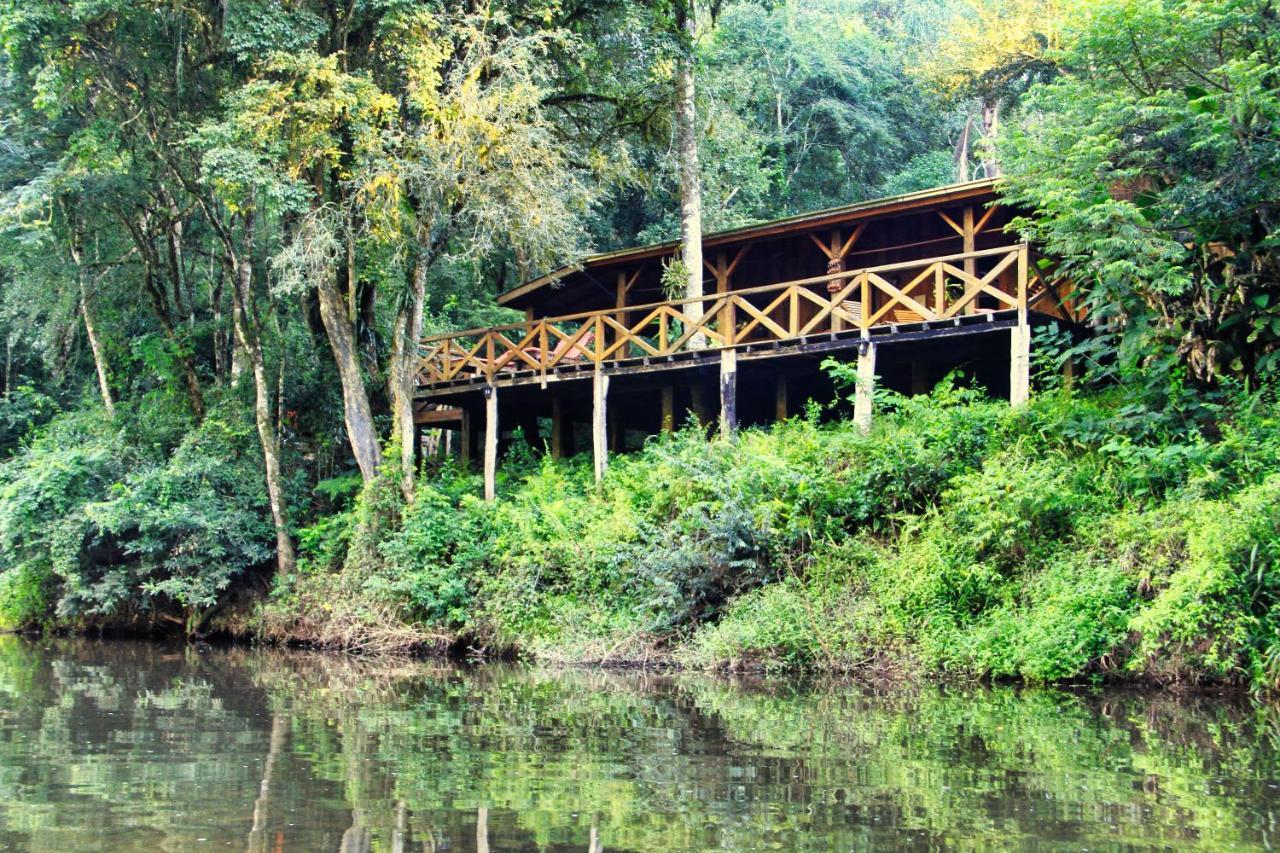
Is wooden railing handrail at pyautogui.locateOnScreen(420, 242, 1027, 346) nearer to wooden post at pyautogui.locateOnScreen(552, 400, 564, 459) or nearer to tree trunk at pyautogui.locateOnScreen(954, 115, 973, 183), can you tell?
wooden post at pyautogui.locateOnScreen(552, 400, 564, 459)

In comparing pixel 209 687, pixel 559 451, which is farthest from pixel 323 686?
pixel 559 451

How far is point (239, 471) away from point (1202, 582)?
654 inches

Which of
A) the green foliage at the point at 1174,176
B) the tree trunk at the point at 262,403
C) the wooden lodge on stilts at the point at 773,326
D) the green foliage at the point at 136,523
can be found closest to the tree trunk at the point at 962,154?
the wooden lodge on stilts at the point at 773,326

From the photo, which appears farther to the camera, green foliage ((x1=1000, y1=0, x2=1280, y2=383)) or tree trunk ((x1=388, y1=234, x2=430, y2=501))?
tree trunk ((x1=388, y1=234, x2=430, y2=501))

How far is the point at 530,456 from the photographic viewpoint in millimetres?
23234

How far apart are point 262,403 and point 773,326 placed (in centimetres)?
945

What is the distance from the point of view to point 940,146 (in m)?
44.4

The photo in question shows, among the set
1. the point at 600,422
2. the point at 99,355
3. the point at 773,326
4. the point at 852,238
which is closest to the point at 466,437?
the point at 600,422

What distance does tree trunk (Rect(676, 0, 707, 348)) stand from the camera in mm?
21266

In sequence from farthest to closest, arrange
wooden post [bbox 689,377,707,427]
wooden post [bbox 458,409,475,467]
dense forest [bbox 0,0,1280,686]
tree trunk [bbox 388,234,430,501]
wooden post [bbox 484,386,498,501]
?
1. wooden post [bbox 458,409,475,467]
2. wooden post [bbox 689,377,707,427]
3. wooden post [bbox 484,386,498,501]
4. tree trunk [bbox 388,234,430,501]
5. dense forest [bbox 0,0,1280,686]

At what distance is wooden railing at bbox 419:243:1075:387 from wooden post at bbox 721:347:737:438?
0.66 feet

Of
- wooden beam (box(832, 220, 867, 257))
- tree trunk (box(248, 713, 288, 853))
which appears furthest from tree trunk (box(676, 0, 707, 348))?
tree trunk (box(248, 713, 288, 853))

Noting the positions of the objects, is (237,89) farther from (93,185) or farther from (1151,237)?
(1151,237)

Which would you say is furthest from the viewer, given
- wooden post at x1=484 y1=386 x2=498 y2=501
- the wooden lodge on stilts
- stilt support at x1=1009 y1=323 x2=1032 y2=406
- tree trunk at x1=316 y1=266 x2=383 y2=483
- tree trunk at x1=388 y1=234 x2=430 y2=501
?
wooden post at x1=484 y1=386 x2=498 y2=501
